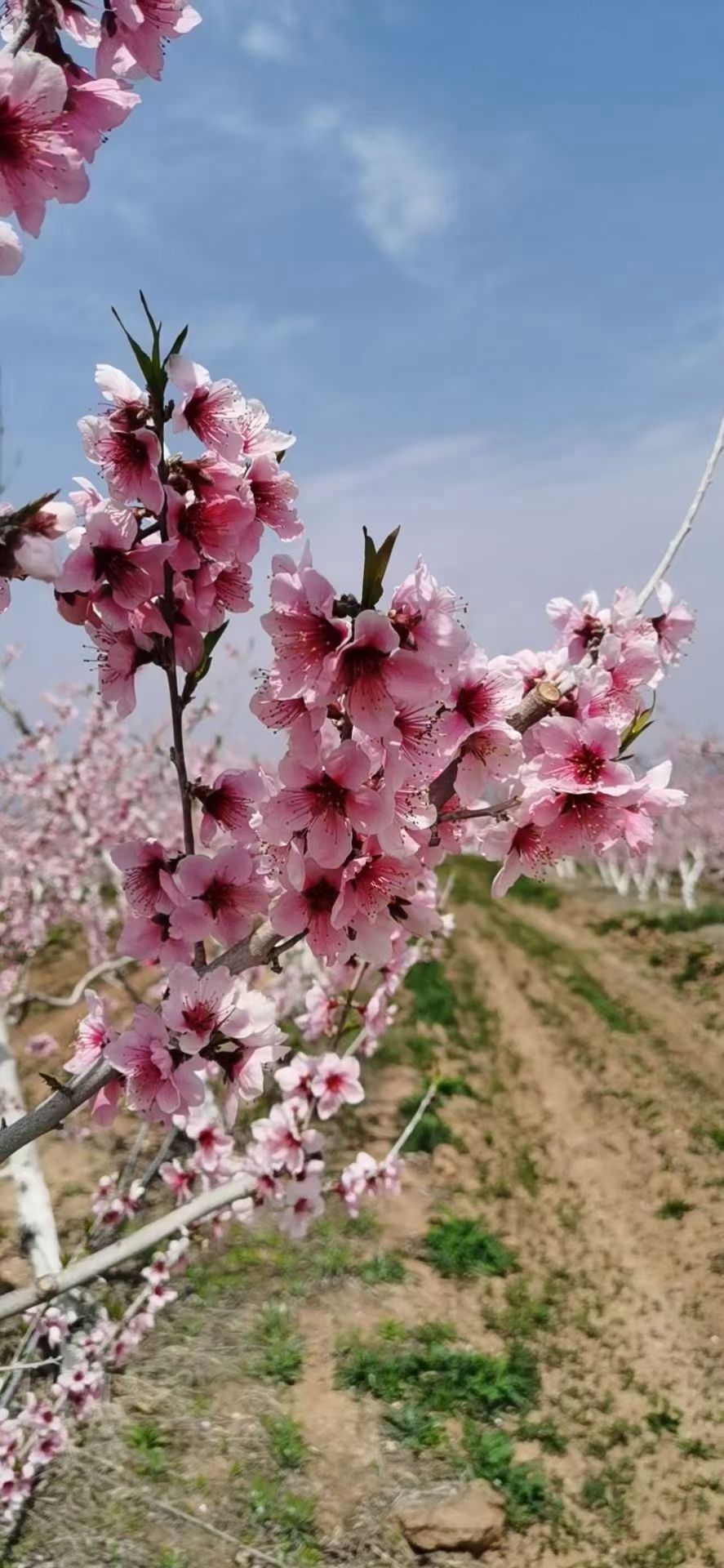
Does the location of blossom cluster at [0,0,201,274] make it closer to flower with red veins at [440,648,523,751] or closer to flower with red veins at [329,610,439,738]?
flower with red veins at [329,610,439,738]

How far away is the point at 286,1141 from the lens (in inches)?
137

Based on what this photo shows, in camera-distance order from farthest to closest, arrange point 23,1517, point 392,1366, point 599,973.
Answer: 1. point 599,973
2. point 392,1366
3. point 23,1517

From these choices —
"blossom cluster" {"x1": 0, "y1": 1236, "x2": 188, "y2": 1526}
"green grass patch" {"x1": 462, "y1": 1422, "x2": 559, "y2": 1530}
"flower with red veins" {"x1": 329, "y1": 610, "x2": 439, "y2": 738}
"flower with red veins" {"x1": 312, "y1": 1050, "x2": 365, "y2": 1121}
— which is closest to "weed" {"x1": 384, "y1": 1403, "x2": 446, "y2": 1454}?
"green grass patch" {"x1": 462, "y1": 1422, "x2": 559, "y2": 1530}

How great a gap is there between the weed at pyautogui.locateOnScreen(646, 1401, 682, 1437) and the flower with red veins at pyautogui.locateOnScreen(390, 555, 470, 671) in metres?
5.20

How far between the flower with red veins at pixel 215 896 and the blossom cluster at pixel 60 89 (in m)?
0.88

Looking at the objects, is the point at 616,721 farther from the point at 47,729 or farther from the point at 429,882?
the point at 47,729

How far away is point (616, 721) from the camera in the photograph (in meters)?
1.46

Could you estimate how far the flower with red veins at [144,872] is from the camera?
62.4 inches

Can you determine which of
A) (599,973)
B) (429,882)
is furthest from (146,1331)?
(599,973)

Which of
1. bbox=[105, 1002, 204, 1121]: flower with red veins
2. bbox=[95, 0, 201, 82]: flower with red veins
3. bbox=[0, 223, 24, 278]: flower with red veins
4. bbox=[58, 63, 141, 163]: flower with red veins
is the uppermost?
bbox=[95, 0, 201, 82]: flower with red veins

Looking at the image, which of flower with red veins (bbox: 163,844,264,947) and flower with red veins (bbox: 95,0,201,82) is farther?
flower with red veins (bbox: 163,844,264,947)

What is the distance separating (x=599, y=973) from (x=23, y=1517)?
441 inches

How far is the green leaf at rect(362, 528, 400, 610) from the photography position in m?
1.17

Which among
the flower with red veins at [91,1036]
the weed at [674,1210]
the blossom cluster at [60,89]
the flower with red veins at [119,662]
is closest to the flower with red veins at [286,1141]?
the flower with red veins at [91,1036]
